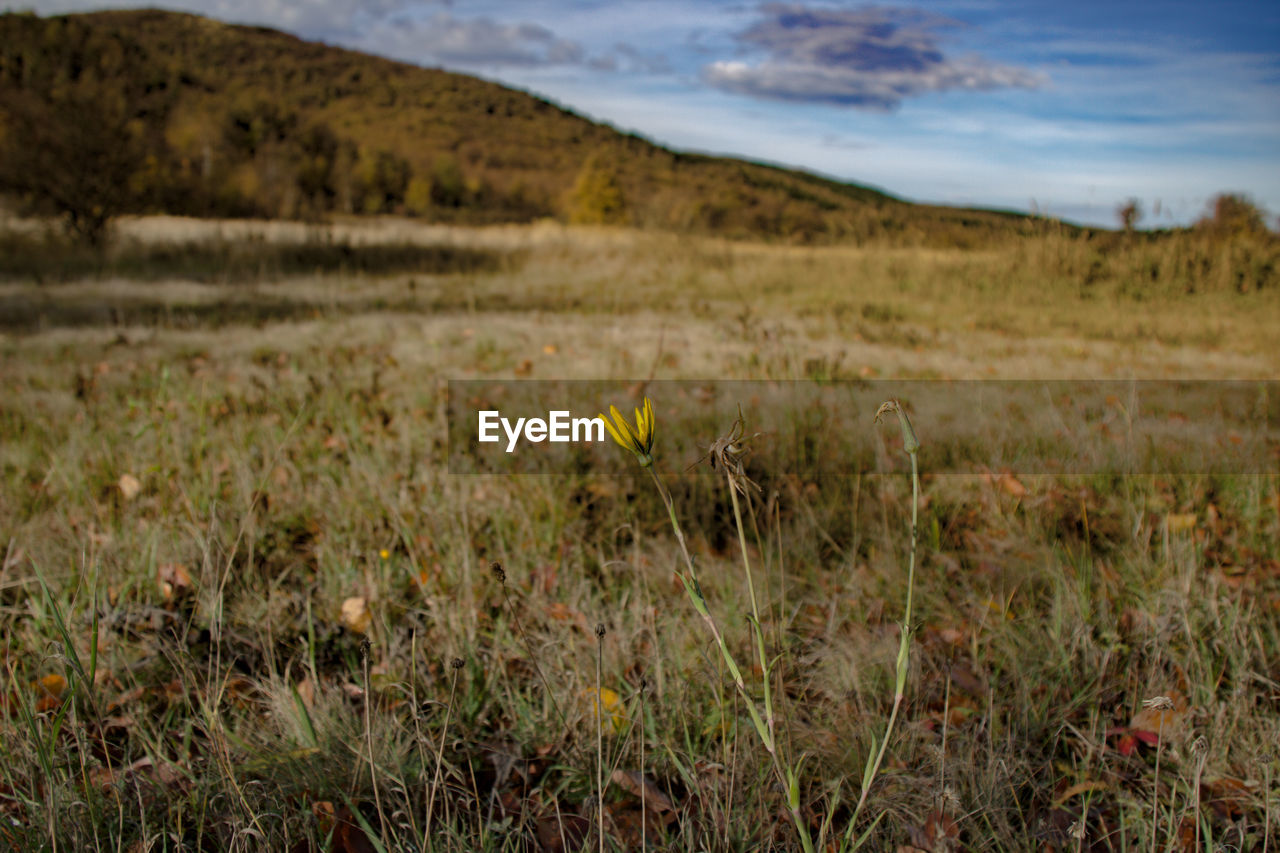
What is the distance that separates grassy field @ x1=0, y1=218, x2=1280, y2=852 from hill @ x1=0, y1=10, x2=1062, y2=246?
30.2ft

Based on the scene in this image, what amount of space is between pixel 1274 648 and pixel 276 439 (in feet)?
10.3

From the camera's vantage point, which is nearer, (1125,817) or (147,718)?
(1125,817)

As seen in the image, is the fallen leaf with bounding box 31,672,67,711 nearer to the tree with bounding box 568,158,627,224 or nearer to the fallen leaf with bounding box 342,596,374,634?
the fallen leaf with bounding box 342,596,374,634

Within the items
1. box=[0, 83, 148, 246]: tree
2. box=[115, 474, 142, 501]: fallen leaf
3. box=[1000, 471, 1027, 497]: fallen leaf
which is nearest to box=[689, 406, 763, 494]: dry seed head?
box=[1000, 471, 1027, 497]: fallen leaf

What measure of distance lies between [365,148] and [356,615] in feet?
179

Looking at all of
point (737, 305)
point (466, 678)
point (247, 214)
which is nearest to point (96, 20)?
point (247, 214)

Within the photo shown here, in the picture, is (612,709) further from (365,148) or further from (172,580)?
(365,148)

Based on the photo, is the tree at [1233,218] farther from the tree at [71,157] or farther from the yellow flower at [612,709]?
the tree at [71,157]

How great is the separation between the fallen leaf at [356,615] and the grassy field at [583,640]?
0.04 ft

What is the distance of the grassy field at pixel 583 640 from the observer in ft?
3.99

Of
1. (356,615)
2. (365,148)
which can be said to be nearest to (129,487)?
(356,615)

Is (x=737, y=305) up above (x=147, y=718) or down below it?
above

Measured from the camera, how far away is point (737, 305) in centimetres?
842

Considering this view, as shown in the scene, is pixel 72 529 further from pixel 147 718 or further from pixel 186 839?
pixel 186 839
